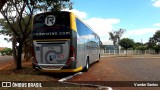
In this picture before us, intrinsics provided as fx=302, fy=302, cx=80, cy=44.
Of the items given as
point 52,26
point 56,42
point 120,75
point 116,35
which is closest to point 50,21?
point 52,26

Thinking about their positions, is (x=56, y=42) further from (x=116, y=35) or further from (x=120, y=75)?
(x=116, y=35)

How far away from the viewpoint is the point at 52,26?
16.0 meters

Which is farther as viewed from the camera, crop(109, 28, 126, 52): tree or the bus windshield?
crop(109, 28, 126, 52): tree

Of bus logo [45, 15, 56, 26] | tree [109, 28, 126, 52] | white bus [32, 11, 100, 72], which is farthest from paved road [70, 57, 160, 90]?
tree [109, 28, 126, 52]

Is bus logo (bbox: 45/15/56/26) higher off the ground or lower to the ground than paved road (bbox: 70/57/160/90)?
higher

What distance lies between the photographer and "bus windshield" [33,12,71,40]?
15.7 metres

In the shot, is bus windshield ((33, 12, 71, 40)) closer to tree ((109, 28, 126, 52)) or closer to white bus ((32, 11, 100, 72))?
white bus ((32, 11, 100, 72))

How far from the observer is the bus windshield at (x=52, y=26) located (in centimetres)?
1573

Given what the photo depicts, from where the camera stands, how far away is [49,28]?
15969 mm

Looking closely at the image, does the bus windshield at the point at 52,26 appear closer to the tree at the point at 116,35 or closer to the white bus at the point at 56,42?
the white bus at the point at 56,42

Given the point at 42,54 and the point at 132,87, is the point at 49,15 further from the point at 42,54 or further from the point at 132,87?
the point at 132,87

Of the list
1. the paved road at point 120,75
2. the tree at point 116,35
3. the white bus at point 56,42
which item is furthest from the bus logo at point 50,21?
the tree at point 116,35

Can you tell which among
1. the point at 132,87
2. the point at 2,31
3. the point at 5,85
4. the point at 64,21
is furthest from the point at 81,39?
the point at 2,31

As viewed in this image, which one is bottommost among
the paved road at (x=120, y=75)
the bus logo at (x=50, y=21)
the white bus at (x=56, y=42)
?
the paved road at (x=120, y=75)
